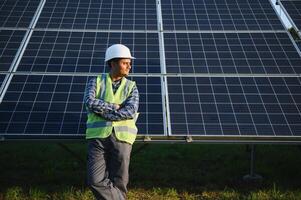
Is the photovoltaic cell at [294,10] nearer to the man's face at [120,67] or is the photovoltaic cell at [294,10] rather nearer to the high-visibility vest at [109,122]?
the man's face at [120,67]

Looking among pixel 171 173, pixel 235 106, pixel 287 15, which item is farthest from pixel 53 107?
pixel 287 15

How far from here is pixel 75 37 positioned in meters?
8.77

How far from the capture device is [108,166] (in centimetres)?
561

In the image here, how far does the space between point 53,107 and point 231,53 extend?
369cm

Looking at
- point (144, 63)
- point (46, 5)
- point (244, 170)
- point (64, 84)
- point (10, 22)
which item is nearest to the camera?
point (64, 84)

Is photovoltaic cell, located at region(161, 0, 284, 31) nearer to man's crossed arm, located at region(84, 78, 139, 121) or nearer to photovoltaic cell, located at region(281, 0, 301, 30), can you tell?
photovoltaic cell, located at region(281, 0, 301, 30)

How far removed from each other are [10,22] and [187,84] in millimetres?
4518

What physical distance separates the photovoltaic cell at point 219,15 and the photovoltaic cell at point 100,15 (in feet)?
1.51

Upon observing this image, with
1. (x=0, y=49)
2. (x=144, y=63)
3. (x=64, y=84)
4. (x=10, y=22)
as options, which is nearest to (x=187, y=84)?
(x=144, y=63)

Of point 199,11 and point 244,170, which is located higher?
point 199,11

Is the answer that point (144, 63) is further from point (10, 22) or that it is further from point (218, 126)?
point (10, 22)

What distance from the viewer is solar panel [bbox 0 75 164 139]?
21.8ft

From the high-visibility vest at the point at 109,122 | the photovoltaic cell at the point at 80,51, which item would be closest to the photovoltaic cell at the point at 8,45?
the photovoltaic cell at the point at 80,51

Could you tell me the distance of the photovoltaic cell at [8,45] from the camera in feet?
26.1
